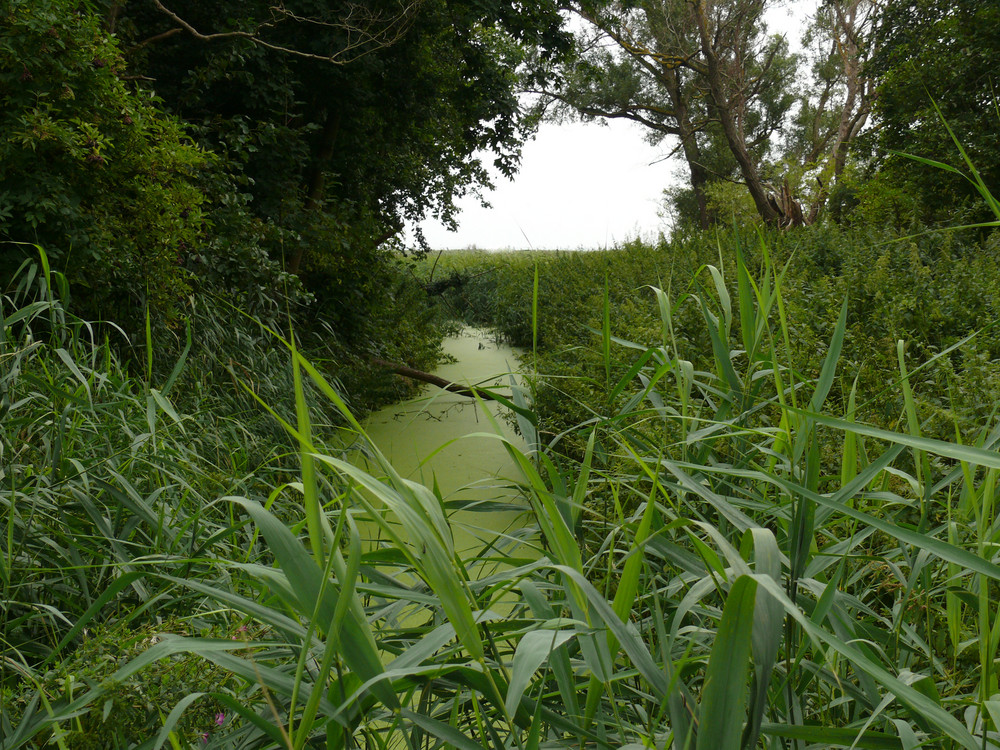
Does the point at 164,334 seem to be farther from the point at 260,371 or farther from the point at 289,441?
the point at 289,441

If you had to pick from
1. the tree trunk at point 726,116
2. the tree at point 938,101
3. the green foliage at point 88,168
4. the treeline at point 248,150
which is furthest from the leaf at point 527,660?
the tree trunk at point 726,116

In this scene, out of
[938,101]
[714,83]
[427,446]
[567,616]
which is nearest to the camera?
[567,616]

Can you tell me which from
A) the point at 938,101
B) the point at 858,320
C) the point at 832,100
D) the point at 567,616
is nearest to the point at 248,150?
the point at 858,320

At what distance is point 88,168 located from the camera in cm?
265

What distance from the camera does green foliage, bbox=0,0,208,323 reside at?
2420mm

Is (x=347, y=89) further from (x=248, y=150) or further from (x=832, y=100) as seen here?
(x=832, y=100)

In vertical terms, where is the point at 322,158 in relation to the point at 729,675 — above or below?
above

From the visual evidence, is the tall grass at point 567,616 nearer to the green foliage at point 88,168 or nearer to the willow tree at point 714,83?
the green foliage at point 88,168

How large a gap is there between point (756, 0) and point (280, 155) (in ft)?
27.2

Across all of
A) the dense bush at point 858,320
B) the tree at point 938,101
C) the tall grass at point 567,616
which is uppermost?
the tree at point 938,101

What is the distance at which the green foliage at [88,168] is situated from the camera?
2420mm

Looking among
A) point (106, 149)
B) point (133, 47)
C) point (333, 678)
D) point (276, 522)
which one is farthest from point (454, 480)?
point (276, 522)

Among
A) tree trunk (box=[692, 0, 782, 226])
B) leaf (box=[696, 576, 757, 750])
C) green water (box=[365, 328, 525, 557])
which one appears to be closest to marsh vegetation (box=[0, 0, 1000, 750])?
leaf (box=[696, 576, 757, 750])

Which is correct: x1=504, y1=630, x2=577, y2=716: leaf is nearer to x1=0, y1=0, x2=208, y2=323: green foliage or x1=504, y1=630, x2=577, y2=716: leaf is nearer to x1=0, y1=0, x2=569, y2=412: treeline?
x1=0, y1=0, x2=569, y2=412: treeline
